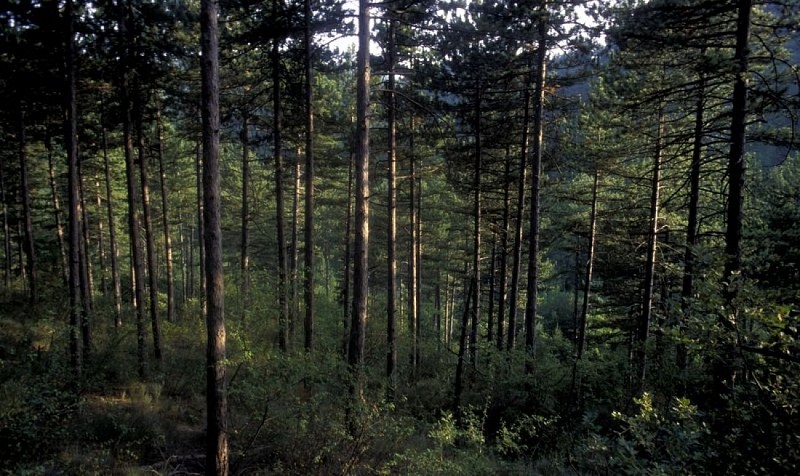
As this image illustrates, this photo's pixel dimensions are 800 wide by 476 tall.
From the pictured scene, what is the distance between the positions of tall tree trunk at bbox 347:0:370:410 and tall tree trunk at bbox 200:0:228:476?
287 cm

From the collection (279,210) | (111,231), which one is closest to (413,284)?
(279,210)

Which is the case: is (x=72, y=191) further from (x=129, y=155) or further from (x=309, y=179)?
(x=309, y=179)

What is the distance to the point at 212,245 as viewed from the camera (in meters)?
6.76

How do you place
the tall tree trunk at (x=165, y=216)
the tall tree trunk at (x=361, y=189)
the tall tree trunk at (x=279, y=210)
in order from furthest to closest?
the tall tree trunk at (x=165, y=216)
the tall tree trunk at (x=279, y=210)
the tall tree trunk at (x=361, y=189)

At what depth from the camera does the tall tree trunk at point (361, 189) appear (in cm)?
889

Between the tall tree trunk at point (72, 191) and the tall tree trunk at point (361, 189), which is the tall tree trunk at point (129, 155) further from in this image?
the tall tree trunk at point (361, 189)

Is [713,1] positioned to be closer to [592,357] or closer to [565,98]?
[565,98]

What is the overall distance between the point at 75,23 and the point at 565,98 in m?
15.2

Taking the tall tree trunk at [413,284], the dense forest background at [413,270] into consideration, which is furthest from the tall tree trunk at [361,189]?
the tall tree trunk at [413,284]

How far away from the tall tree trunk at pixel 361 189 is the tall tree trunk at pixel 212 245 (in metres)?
2.87

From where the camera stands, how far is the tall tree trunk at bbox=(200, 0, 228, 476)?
6457 mm

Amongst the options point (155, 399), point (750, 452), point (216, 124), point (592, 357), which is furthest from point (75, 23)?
point (592, 357)

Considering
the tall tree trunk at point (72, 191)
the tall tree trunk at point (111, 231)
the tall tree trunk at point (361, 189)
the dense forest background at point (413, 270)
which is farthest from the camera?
the tall tree trunk at point (111, 231)

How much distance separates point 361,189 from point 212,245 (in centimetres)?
372
